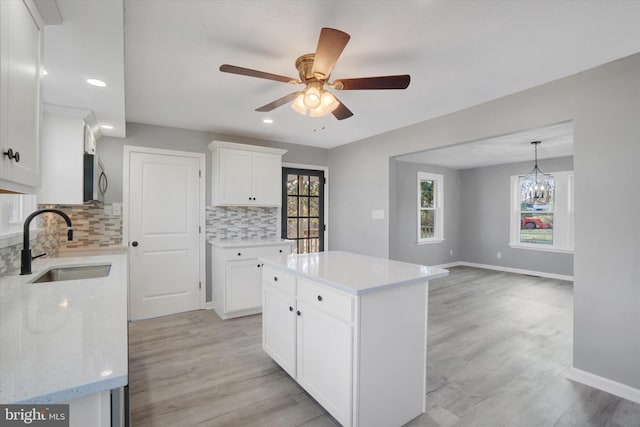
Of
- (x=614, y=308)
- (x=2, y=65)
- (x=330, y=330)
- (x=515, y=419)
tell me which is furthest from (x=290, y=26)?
(x=614, y=308)

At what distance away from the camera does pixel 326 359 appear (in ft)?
5.97

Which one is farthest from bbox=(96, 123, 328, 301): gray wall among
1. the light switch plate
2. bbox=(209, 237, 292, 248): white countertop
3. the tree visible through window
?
the tree visible through window

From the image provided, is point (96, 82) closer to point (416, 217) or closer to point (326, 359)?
point (326, 359)

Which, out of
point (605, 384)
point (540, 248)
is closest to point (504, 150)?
point (540, 248)

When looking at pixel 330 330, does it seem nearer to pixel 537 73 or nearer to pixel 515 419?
pixel 515 419

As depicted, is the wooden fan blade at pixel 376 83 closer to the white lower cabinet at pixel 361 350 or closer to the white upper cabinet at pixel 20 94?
the white lower cabinet at pixel 361 350

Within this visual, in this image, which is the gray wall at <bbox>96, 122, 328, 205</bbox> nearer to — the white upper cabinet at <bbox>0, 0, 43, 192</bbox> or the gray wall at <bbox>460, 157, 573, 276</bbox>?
the white upper cabinet at <bbox>0, 0, 43, 192</bbox>

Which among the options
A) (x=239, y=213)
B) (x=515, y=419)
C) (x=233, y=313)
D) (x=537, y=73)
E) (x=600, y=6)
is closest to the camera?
(x=600, y=6)

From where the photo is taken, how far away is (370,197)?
173 inches

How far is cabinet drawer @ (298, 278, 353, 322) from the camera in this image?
5.41ft

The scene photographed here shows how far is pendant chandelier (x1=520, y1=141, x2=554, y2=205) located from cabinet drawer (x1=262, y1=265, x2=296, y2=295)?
210 inches

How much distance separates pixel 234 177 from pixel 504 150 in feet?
14.4

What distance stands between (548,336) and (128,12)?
14.7 ft

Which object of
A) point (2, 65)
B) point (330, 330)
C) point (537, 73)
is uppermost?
point (537, 73)
